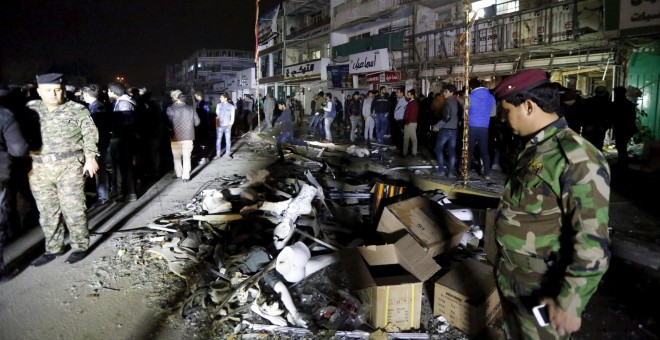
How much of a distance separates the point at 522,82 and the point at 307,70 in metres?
32.2

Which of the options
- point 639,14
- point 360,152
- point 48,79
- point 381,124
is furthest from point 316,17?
point 48,79

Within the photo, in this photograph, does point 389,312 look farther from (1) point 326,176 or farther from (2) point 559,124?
(1) point 326,176

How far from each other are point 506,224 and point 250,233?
375cm

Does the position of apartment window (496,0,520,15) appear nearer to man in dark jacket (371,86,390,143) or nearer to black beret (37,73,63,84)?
man in dark jacket (371,86,390,143)

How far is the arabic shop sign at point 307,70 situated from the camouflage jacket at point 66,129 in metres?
26.5

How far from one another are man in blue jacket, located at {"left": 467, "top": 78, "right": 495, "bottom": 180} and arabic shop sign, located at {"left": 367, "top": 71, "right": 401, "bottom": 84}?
14297 millimetres

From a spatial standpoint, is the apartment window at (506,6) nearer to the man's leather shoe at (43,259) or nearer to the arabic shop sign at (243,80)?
the man's leather shoe at (43,259)

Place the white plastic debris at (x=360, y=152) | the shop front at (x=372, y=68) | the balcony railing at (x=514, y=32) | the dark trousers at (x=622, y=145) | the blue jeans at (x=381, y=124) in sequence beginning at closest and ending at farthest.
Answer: the dark trousers at (x=622, y=145) < the white plastic debris at (x=360, y=152) < the balcony railing at (x=514, y=32) < the blue jeans at (x=381, y=124) < the shop front at (x=372, y=68)

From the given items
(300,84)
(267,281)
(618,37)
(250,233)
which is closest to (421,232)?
(267,281)

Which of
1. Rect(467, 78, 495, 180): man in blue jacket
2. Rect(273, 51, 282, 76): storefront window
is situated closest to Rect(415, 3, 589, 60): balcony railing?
Rect(467, 78, 495, 180): man in blue jacket

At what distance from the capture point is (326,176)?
8.73m

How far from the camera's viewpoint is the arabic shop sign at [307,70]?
3073 cm

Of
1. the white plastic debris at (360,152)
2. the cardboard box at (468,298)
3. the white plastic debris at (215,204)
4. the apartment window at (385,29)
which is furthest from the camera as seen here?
the apartment window at (385,29)

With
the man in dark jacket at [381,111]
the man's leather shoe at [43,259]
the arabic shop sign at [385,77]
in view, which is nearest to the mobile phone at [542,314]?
the man's leather shoe at [43,259]
